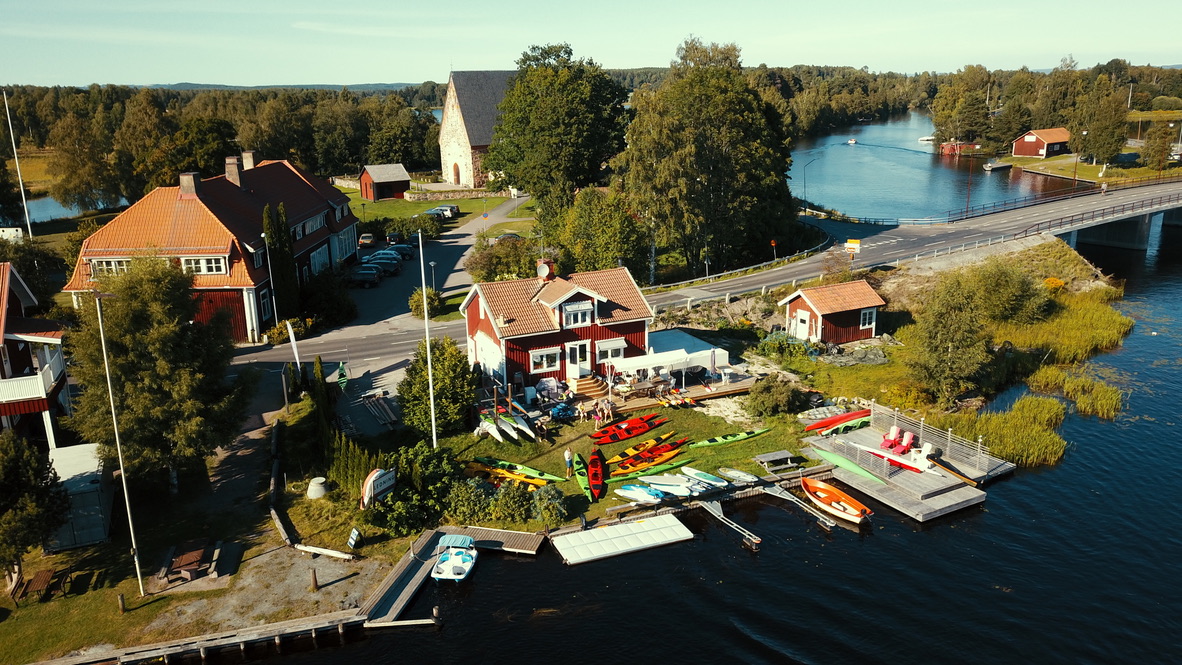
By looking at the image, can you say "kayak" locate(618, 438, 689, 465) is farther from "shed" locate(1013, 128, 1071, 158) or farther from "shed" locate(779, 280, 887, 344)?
"shed" locate(1013, 128, 1071, 158)

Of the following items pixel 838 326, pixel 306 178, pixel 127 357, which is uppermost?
pixel 306 178

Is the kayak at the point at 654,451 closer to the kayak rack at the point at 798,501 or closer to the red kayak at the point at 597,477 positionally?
the red kayak at the point at 597,477

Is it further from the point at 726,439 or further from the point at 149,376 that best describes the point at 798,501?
the point at 149,376

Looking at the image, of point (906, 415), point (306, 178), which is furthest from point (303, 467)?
point (306, 178)

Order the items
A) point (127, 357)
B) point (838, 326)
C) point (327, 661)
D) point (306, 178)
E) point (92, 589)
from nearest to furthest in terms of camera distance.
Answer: point (327, 661), point (92, 589), point (127, 357), point (838, 326), point (306, 178)

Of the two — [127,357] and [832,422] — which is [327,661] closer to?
[127,357]
